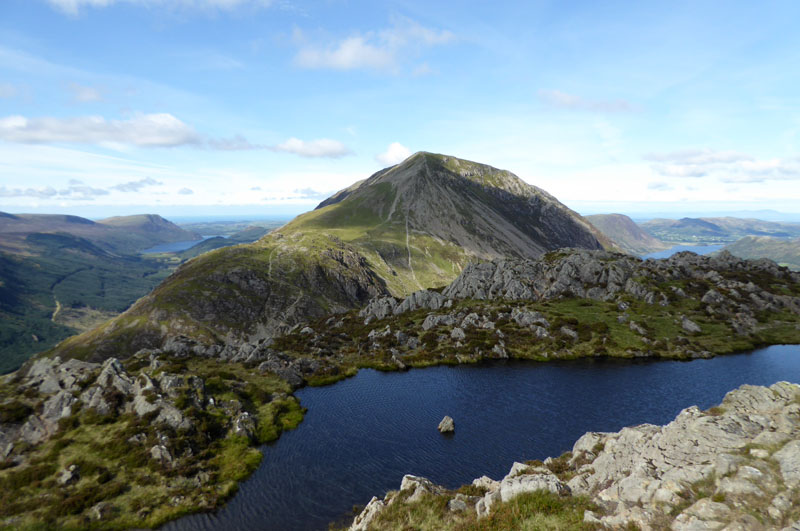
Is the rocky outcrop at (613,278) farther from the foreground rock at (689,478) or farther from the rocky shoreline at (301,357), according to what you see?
the foreground rock at (689,478)

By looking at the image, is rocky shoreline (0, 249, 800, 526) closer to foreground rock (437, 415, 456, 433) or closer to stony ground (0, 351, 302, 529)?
stony ground (0, 351, 302, 529)

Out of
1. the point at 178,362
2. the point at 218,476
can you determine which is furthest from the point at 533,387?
the point at 178,362

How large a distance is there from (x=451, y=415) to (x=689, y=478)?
45233mm

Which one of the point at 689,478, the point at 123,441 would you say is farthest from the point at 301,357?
the point at 689,478

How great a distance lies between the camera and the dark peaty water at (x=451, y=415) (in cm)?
4759

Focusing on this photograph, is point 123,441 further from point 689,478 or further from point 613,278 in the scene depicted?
point 613,278

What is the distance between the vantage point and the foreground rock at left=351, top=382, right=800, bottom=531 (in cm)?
2266

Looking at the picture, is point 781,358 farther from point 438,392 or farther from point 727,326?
point 438,392

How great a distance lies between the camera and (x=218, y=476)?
5178 centimetres

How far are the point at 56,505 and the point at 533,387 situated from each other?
275ft

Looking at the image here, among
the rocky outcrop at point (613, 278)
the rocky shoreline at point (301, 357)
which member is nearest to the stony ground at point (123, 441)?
the rocky shoreline at point (301, 357)

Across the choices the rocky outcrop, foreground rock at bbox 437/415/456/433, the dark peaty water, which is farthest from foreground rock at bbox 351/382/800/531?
the rocky outcrop

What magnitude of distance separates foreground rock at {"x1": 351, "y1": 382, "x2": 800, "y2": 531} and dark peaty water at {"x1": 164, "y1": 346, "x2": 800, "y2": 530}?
11.5 meters

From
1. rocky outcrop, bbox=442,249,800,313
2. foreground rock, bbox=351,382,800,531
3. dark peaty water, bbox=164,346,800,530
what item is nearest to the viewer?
foreground rock, bbox=351,382,800,531
